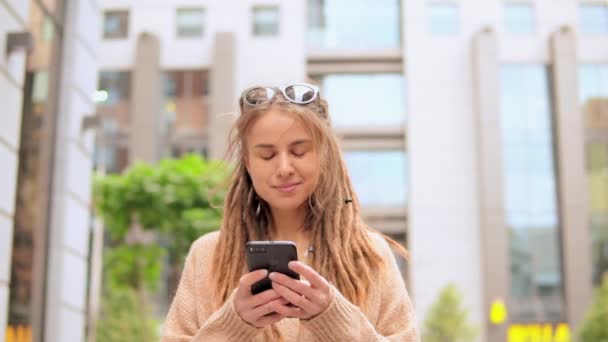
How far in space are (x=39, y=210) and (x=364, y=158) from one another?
665cm

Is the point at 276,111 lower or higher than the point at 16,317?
higher

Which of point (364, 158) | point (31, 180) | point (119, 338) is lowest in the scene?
point (119, 338)

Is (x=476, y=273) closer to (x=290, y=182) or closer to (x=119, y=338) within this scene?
(x=119, y=338)

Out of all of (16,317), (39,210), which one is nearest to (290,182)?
(16,317)

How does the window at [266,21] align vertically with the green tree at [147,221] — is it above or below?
above

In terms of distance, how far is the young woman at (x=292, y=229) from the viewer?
35.2 inches

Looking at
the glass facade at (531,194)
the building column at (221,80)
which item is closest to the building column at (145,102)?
the building column at (221,80)

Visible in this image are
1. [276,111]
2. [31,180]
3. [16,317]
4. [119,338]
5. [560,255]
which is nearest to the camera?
[276,111]

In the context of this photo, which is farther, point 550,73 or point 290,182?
point 550,73

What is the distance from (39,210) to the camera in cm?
310

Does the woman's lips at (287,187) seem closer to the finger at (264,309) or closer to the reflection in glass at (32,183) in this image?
the finger at (264,309)

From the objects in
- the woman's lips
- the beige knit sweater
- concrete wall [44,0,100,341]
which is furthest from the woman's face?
concrete wall [44,0,100,341]

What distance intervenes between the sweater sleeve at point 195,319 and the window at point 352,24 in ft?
27.9

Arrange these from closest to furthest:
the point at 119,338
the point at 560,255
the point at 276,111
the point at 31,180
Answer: the point at 276,111, the point at 31,180, the point at 119,338, the point at 560,255
